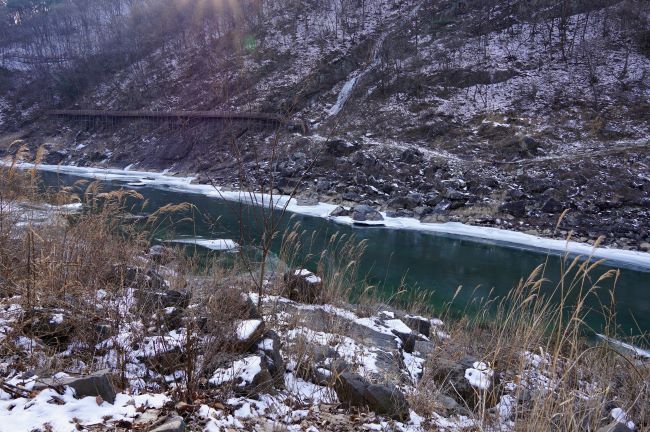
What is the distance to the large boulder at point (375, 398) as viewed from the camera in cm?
278

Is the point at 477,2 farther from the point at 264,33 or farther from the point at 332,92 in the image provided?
the point at 264,33

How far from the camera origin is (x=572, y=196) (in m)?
20.2

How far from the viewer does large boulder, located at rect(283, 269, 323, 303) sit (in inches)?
231

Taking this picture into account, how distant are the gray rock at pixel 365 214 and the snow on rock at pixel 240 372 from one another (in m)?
16.7

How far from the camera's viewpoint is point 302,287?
5922mm

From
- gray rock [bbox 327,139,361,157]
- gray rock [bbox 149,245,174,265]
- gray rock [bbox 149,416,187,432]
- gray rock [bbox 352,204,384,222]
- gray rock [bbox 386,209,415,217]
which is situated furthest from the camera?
gray rock [bbox 327,139,361,157]

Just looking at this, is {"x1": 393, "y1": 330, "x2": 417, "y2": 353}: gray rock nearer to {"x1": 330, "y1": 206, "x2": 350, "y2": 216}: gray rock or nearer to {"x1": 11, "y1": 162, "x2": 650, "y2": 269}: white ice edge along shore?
{"x1": 11, "y1": 162, "x2": 650, "y2": 269}: white ice edge along shore

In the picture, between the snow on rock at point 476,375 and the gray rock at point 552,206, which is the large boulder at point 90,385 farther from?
the gray rock at point 552,206

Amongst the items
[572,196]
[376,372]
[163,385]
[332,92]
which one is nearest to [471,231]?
[572,196]

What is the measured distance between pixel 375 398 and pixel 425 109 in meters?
31.2

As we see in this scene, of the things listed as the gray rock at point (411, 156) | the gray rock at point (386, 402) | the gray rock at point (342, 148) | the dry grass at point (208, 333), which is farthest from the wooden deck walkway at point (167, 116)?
the gray rock at point (386, 402)

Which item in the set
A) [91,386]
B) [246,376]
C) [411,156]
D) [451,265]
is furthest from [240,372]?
[411,156]

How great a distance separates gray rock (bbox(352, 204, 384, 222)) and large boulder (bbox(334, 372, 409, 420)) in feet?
54.3

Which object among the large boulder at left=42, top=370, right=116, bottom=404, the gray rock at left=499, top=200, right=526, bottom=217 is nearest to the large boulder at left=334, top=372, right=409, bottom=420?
the large boulder at left=42, top=370, right=116, bottom=404
